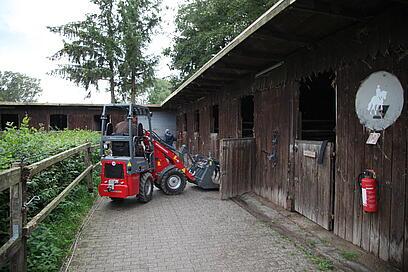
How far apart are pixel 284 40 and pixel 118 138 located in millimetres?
3781

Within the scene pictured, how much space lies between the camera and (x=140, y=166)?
674 cm

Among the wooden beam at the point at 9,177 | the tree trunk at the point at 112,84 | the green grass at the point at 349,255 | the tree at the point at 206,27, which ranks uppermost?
the tree at the point at 206,27

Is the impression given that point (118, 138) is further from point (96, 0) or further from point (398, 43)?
point (96, 0)

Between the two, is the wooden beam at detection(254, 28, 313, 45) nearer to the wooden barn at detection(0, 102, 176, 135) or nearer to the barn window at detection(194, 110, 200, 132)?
the barn window at detection(194, 110, 200, 132)

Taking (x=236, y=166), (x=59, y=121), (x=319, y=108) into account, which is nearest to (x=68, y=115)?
(x=59, y=121)

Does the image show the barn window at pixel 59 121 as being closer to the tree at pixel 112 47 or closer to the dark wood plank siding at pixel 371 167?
the tree at pixel 112 47

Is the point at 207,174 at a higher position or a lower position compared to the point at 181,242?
higher

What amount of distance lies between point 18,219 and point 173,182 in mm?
5047

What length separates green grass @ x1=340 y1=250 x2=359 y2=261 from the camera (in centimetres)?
381

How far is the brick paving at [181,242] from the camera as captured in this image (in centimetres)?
383

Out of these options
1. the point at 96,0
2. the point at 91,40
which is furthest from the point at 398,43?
the point at 96,0

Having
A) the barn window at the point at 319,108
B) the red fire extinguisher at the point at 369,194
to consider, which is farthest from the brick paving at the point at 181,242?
the barn window at the point at 319,108

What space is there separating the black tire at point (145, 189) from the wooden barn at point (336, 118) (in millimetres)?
1681

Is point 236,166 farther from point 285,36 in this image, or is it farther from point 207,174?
point 285,36
